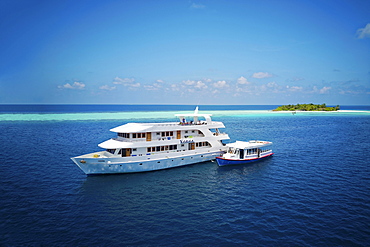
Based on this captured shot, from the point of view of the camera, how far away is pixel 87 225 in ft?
64.7

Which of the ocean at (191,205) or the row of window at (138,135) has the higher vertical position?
the row of window at (138,135)

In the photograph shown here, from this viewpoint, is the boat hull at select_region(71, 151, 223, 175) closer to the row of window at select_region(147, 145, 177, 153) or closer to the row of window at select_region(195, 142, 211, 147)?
the row of window at select_region(147, 145, 177, 153)

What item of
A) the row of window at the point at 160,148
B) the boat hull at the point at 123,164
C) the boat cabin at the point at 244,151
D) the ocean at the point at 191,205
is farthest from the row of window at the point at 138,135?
the boat cabin at the point at 244,151

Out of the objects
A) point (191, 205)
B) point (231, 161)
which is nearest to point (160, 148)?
point (231, 161)

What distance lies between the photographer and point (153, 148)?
118ft

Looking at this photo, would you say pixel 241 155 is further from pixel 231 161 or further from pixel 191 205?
pixel 191 205

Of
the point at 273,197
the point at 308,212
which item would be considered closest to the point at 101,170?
the point at 273,197

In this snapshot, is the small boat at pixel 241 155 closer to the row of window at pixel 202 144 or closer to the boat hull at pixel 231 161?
the boat hull at pixel 231 161

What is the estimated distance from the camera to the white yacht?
32.3 m

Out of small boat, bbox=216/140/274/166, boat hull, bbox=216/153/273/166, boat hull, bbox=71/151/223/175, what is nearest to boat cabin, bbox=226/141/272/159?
small boat, bbox=216/140/274/166

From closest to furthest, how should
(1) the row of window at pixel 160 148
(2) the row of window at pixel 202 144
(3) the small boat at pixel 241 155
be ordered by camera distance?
1. (1) the row of window at pixel 160 148
2. (3) the small boat at pixel 241 155
3. (2) the row of window at pixel 202 144

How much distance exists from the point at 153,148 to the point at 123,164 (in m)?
5.40

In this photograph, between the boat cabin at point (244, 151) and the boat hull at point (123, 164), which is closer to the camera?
the boat hull at point (123, 164)

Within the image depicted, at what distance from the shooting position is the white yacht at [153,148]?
32.3m
